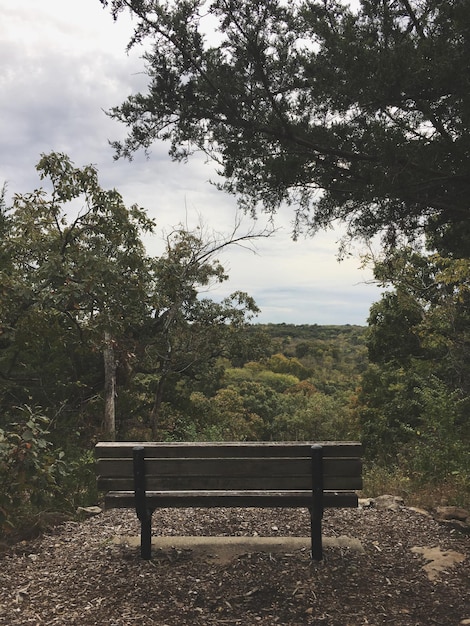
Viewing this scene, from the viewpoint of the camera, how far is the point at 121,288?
8.00 m

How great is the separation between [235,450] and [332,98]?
286 cm

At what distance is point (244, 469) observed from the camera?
2.98 meters

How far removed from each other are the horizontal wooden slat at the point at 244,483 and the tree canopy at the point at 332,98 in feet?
7.00

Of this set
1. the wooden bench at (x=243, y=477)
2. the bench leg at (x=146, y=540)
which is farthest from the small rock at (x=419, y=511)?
the bench leg at (x=146, y=540)

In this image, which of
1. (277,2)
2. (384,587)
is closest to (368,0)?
(277,2)

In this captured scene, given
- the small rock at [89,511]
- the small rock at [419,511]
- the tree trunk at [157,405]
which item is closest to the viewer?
the small rock at [419,511]

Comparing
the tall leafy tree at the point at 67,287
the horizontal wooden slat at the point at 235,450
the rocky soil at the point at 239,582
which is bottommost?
the rocky soil at the point at 239,582

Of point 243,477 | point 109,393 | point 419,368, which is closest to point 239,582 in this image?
point 243,477

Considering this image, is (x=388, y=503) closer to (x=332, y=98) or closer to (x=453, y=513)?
(x=453, y=513)

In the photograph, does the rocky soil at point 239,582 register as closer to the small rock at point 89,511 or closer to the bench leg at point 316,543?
the bench leg at point 316,543

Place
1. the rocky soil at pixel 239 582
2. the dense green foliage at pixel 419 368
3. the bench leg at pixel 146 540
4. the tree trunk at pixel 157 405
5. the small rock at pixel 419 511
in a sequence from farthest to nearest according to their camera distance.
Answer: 1. the tree trunk at pixel 157 405
2. the dense green foliage at pixel 419 368
3. the small rock at pixel 419 511
4. the bench leg at pixel 146 540
5. the rocky soil at pixel 239 582

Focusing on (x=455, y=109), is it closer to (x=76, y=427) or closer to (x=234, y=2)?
(x=234, y=2)

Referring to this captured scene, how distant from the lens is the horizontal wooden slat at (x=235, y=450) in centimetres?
301

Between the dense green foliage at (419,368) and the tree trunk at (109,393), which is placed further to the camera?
the tree trunk at (109,393)
